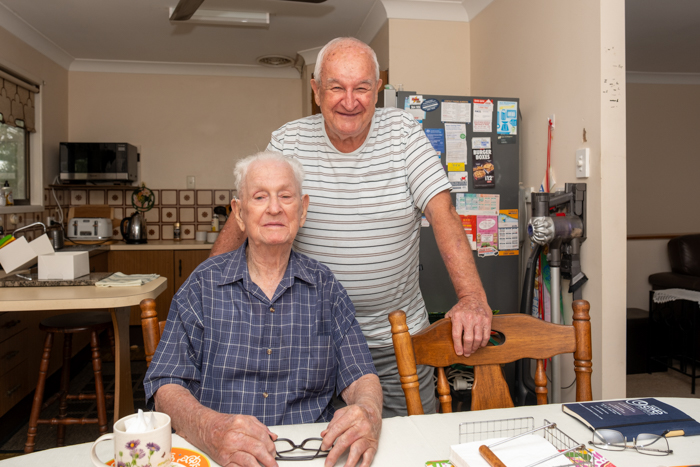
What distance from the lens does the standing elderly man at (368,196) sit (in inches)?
58.2

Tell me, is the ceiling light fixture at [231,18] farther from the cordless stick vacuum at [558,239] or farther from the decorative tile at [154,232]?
the cordless stick vacuum at [558,239]

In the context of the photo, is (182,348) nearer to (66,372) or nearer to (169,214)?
(66,372)

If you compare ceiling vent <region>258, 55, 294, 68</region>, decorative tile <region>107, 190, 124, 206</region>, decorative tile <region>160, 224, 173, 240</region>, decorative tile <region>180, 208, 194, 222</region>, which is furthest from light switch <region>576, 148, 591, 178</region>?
decorative tile <region>107, 190, 124, 206</region>

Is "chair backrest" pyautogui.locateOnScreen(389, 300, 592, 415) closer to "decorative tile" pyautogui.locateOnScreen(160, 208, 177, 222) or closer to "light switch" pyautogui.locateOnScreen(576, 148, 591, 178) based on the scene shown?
"light switch" pyautogui.locateOnScreen(576, 148, 591, 178)

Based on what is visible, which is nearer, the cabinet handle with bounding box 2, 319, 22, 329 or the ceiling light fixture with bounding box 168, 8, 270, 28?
the cabinet handle with bounding box 2, 319, 22, 329

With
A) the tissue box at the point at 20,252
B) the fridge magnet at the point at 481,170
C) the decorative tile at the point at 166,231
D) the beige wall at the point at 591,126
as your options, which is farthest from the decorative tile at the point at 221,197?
the beige wall at the point at 591,126

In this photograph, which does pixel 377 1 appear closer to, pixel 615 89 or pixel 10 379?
pixel 615 89

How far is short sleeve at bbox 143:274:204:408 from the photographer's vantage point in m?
1.14

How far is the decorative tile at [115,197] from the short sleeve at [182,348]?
4.49m

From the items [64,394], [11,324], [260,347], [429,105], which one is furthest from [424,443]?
[11,324]

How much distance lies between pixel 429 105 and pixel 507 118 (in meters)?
0.44

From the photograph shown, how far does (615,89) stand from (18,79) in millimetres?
4268

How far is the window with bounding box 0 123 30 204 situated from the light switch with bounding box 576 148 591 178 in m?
4.16

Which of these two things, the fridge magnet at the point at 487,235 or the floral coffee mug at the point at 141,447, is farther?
the fridge magnet at the point at 487,235
